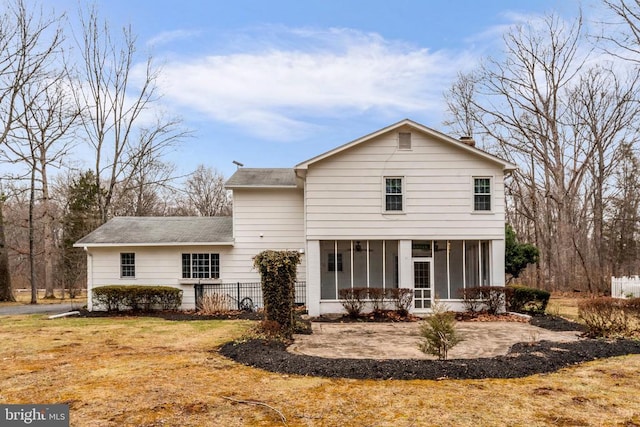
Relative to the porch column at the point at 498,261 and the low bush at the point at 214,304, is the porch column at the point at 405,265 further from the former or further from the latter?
the low bush at the point at 214,304

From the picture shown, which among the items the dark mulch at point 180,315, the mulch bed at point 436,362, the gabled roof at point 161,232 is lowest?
the dark mulch at point 180,315

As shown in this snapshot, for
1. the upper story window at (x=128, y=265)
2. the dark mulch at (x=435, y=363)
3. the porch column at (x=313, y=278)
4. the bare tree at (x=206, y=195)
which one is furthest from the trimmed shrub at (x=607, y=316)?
the bare tree at (x=206, y=195)

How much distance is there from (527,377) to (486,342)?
3403 millimetres

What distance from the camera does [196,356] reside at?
328 inches

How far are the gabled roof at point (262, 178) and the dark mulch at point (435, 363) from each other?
29.9ft

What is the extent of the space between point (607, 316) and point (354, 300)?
7129 millimetres

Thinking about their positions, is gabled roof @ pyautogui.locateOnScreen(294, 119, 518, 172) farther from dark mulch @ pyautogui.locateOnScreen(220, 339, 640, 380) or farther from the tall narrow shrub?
dark mulch @ pyautogui.locateOnScreen(220, 339, 640, 380)

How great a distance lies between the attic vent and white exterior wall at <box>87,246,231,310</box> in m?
7.83

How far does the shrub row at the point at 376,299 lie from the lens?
14.5 m

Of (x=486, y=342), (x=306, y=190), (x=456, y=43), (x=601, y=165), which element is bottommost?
Answer: (x=486, y=342)

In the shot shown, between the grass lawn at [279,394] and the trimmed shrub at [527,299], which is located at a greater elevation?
the grass lawn at [279,394]

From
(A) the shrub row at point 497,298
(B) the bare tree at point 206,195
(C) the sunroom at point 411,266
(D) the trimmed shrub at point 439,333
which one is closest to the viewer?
(D) the trimmed shrub at point 439,333

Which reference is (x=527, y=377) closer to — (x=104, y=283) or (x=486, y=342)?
(x=486, y=342)

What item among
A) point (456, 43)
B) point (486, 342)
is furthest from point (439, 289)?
point (456, 43)
